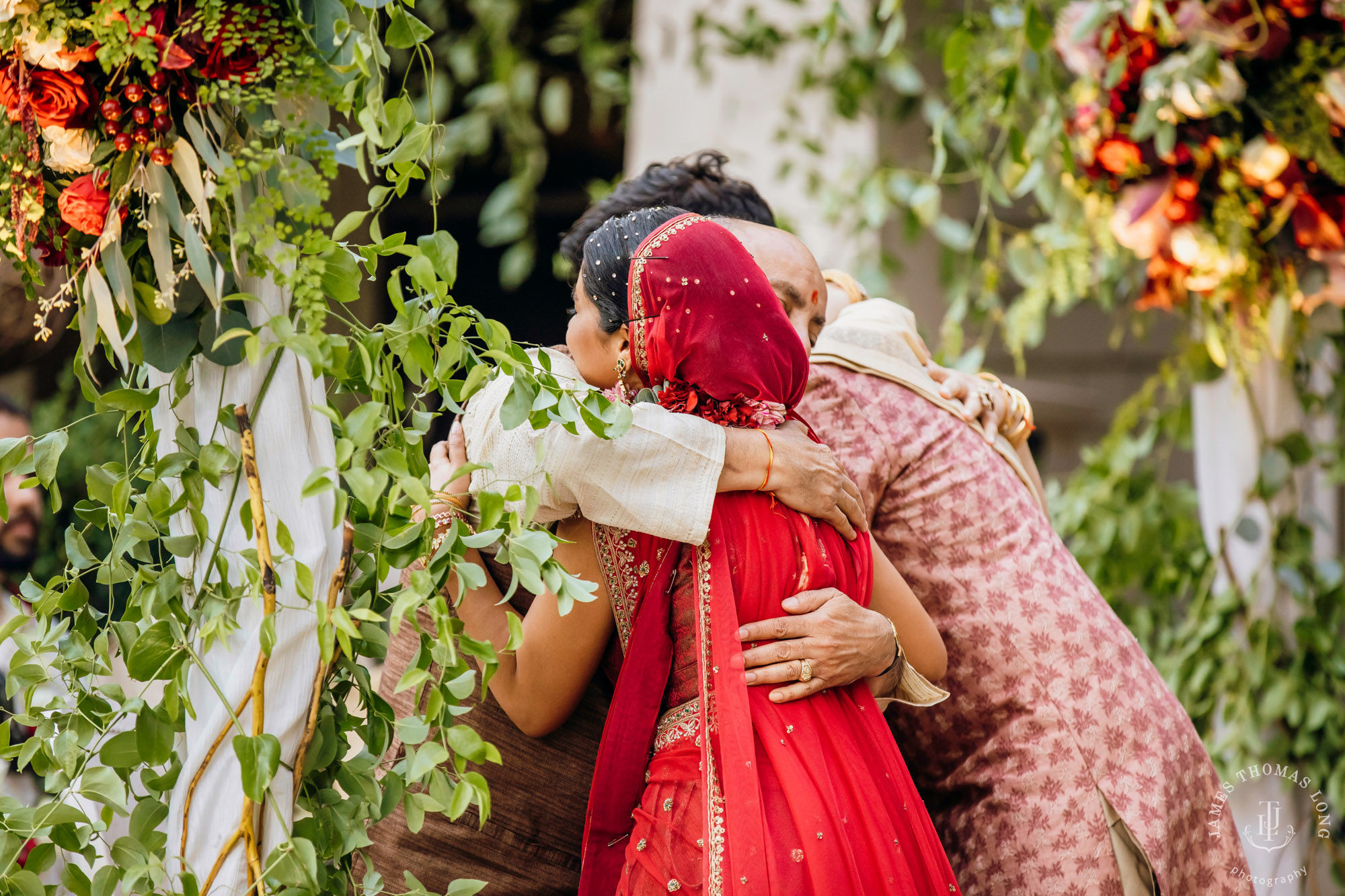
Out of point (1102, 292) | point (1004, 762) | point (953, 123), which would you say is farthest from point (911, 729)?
point (1102, 292)

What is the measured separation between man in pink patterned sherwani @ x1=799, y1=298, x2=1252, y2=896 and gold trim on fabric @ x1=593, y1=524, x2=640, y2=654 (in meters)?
0.47

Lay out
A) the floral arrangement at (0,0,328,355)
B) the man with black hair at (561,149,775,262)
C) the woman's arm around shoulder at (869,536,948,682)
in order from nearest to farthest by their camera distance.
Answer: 1. the floral arrangement at (0,0,328,355)
2. the woman's arm around shoulder at (869,536,948,682)
3. the man with black hair at (561,149,775,262)

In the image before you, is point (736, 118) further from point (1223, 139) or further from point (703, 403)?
point (703, 403)

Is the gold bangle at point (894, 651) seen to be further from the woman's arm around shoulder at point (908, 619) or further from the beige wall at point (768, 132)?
the beige wall at point (768, 132)

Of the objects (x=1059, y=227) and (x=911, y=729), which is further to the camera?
(x=1059, y=227)

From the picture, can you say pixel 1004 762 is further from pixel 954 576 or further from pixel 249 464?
pixel 249 464

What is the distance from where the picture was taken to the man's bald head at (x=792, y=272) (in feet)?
5.27

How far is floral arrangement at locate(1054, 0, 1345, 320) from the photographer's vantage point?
85.7 inches

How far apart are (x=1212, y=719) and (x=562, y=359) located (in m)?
1.87

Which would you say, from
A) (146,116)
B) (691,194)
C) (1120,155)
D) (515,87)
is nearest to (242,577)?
(146,116)

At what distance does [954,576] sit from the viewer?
167 centimetres

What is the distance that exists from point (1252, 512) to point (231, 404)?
2083mm

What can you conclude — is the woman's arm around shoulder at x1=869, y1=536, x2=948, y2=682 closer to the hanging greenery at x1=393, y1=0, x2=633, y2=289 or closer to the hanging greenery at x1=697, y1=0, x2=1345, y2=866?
the hanging greenery at x1=697, y1=0, x2=1345, y2=866

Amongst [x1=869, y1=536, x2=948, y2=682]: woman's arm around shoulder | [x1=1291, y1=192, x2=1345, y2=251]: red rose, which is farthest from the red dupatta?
[x1=1291, y1=192, x2=1345, y2=251]: red rose
